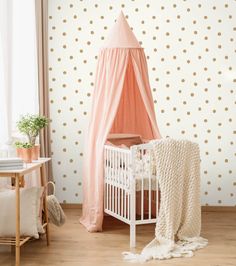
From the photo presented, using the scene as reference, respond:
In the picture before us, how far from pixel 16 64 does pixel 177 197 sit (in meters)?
1.82

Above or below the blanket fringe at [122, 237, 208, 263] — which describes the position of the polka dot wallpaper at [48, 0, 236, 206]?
above

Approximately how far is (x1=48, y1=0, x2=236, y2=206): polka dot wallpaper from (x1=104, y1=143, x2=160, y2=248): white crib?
1.07 m

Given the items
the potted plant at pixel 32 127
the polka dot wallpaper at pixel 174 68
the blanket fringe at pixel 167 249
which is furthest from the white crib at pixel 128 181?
the polka dot wallpaper at pixel 174 68

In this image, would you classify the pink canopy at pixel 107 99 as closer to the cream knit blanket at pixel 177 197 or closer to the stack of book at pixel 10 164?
the cream knit blanket at pixel 177 197

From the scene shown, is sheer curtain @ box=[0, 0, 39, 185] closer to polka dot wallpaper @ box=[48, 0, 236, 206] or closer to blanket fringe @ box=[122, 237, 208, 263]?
polka dot wallpaper @ box=[48, 0, 236, 206]

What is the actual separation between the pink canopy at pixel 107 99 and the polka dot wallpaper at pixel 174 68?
0.68 metres

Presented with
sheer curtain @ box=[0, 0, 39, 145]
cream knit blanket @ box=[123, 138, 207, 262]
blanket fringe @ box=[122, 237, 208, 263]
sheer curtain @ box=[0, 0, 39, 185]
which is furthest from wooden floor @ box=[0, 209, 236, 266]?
sheer curtain @ box=[0, 0, 39, 145]

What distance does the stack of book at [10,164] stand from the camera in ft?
11.7

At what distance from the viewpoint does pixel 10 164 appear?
11.8 feet

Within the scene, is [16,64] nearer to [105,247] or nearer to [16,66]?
[16,66]

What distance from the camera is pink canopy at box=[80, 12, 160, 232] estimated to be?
15.4 feet

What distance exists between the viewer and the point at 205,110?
5523 mm

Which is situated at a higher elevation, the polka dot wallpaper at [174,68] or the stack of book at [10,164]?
the polka dot wallpaper at [174,68]

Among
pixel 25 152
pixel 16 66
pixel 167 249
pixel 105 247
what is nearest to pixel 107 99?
pixel 16 66
